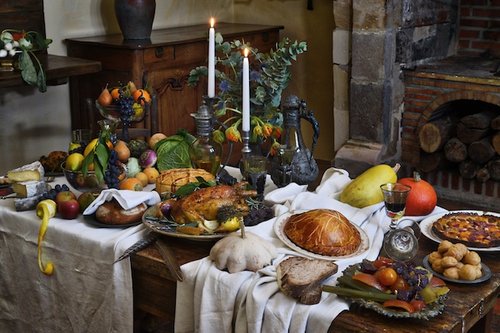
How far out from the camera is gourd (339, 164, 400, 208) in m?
2.15

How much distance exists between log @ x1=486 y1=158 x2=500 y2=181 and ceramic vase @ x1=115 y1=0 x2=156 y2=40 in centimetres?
200

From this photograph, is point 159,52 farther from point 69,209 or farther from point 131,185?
point 69,209

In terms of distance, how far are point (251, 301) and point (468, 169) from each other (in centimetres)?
275

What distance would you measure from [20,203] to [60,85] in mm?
2167

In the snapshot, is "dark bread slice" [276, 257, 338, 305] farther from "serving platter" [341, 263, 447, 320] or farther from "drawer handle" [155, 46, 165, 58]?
"drawer handle" [155, 46, 165, 58]

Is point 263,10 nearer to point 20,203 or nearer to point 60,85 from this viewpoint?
point 60,85

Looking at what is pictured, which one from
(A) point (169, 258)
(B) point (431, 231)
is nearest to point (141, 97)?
(A) point (169, 258)

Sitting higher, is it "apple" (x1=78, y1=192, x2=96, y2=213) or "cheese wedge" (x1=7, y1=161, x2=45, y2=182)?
"cheese wedge" (x1=7, y1=161, x2=45, y2=182)

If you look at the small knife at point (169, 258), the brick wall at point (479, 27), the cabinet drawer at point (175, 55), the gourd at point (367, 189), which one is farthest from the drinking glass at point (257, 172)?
the brick wall at point (479, 27)

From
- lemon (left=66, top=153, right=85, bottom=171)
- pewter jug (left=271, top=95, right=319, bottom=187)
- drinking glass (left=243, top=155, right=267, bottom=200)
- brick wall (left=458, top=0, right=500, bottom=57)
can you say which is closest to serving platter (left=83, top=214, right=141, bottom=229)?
lemon (left=66, top=153, right=85, bottom=171)

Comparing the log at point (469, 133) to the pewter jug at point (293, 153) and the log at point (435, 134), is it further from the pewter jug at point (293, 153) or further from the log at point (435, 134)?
the pewter jug at point (293, 153)

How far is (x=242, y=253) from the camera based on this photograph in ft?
5.81

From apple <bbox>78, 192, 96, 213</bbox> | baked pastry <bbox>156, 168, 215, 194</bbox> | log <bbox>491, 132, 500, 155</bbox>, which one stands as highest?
baked pastry <bbox>156, 168, 215, 194</bbox>

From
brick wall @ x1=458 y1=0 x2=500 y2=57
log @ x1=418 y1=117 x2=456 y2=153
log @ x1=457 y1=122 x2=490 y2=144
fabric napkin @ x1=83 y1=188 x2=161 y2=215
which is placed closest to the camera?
fabric napkin @ x1=83 y1=188 x2=161 y2=215
